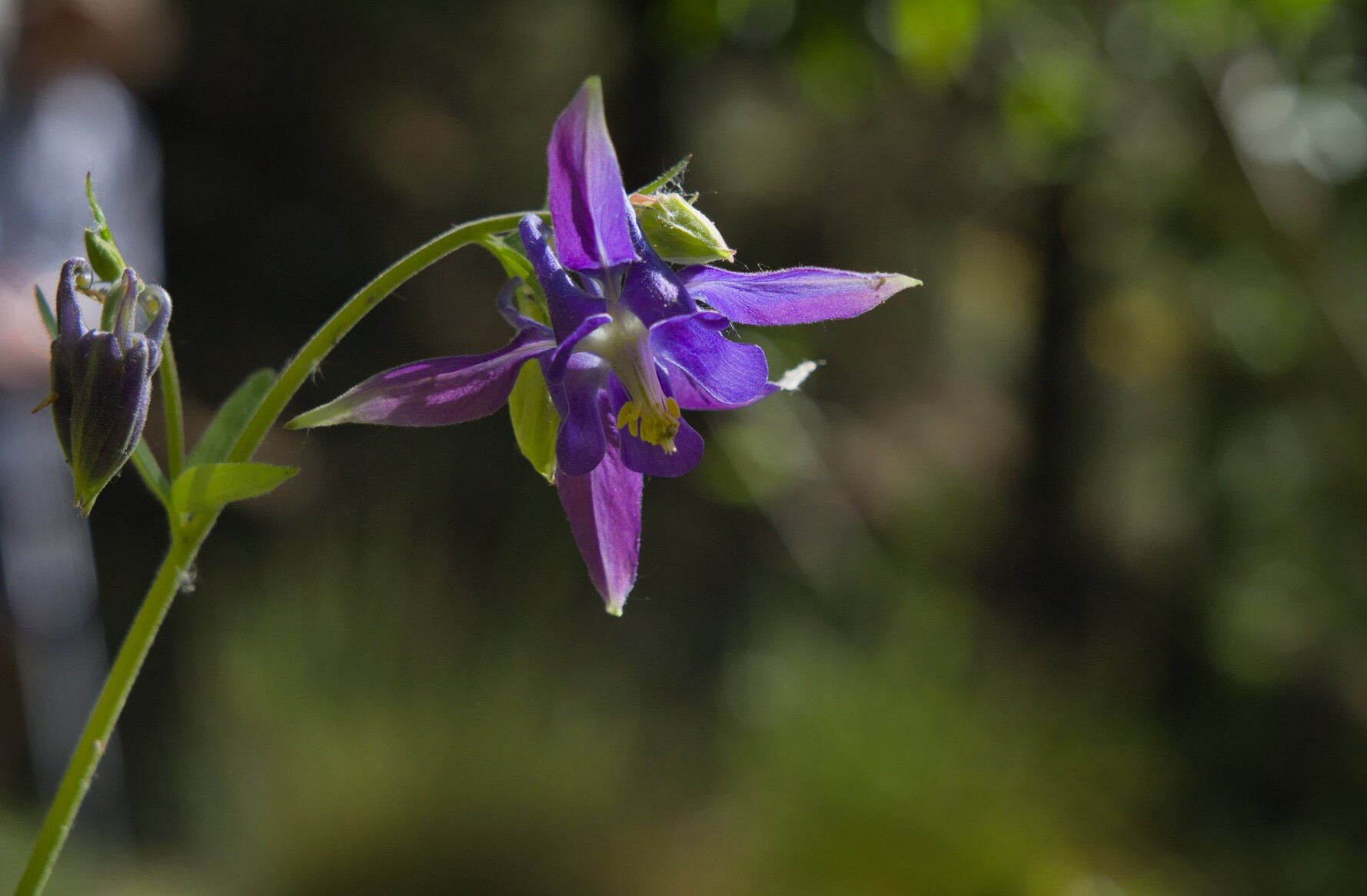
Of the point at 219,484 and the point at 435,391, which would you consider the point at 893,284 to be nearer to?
the point at 435,391

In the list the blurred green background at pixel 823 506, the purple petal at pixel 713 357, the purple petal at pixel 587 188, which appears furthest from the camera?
the blurred green background at pixel 823 506

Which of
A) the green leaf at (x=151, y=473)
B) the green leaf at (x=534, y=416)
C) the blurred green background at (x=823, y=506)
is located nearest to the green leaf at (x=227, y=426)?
the green leaf at (x=151, y=473)

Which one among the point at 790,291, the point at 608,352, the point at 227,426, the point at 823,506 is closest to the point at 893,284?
the point at 790,291

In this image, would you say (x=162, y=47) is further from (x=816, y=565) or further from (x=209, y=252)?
(x=816, y=565)

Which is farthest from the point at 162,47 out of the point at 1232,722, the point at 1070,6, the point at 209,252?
the point at 1232,722

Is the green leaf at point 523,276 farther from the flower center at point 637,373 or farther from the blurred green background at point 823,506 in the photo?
the blurred green background at point 823,506

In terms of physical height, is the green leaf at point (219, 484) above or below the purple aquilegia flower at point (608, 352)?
below
